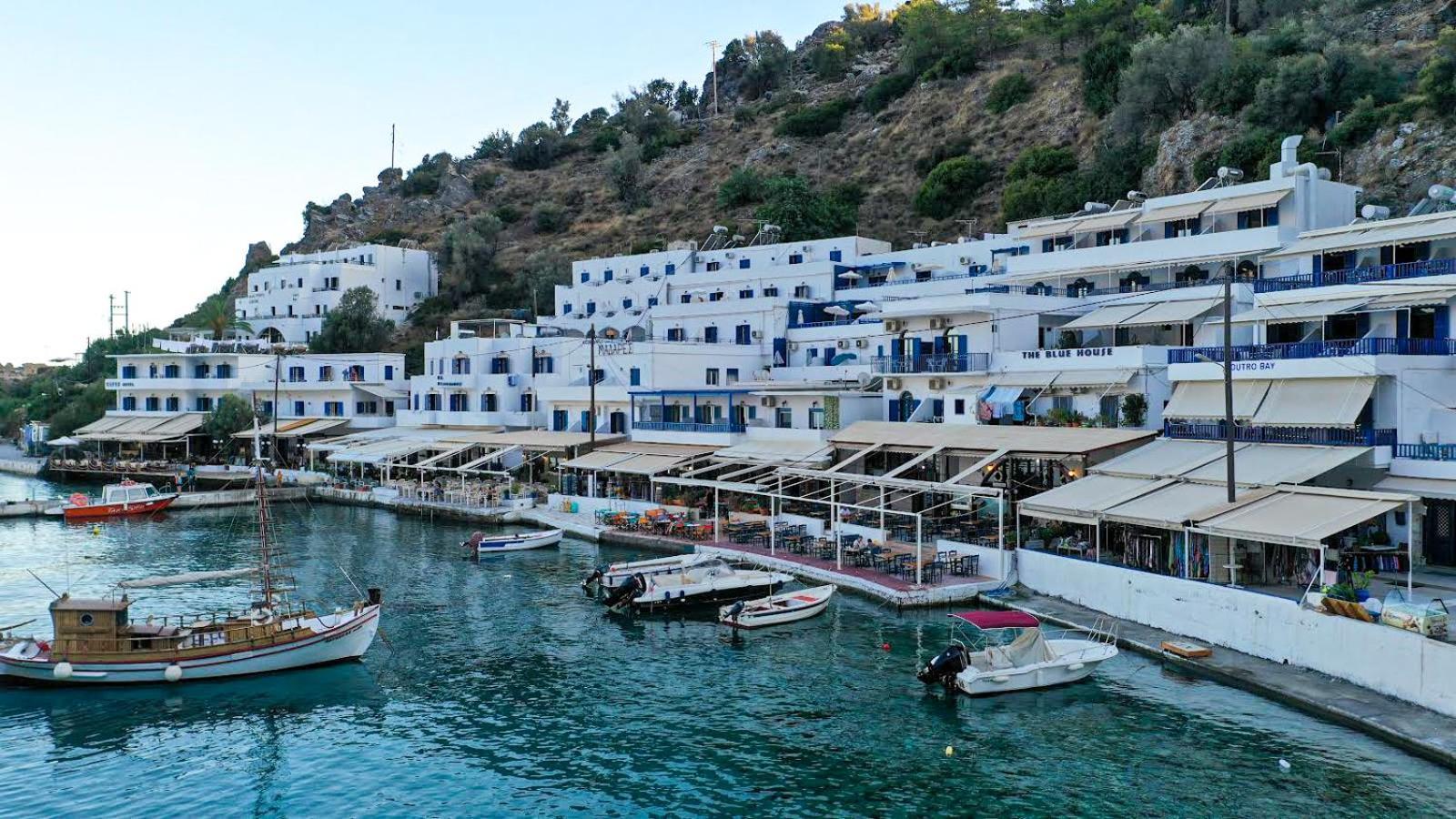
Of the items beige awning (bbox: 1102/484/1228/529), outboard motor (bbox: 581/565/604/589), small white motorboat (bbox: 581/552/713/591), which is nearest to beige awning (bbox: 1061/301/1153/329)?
beige awning (bbox: 1102/484/1228/529)

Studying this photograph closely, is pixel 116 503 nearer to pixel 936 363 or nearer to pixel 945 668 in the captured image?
pixel 936 363

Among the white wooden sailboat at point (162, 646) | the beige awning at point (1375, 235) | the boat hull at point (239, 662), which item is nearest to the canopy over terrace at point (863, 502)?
the beige awning at point (1375, 235)

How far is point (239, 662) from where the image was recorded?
27.0 m

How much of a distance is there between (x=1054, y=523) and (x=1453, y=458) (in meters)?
11.4

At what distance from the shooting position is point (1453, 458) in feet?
89.5

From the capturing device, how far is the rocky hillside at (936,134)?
194 ft

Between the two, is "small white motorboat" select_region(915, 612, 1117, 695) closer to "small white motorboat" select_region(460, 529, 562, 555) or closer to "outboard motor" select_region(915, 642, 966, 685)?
"outboard motor" select_region(915, 642, 966, 685)

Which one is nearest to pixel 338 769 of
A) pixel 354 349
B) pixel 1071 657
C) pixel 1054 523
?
pixel 1071 657

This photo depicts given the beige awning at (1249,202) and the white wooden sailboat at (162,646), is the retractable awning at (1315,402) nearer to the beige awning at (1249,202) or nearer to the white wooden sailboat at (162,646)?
the beige awning at (1249,202)

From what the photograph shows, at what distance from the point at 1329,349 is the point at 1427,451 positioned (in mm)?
4320

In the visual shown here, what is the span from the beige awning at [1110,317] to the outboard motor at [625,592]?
1941cm

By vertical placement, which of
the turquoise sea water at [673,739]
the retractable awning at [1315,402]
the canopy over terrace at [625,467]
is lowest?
the turquoise sea water at [673,739]

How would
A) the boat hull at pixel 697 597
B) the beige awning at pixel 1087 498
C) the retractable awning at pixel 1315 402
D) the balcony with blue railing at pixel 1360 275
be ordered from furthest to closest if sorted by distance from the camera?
the boat hull at pixel 697 597, the balcony with blue railing at pixel 1360 275, the beige awning at pixel 1087 498, the retractable awning at pixel 1315 402

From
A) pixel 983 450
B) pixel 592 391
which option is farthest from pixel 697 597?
pixel 592 391
